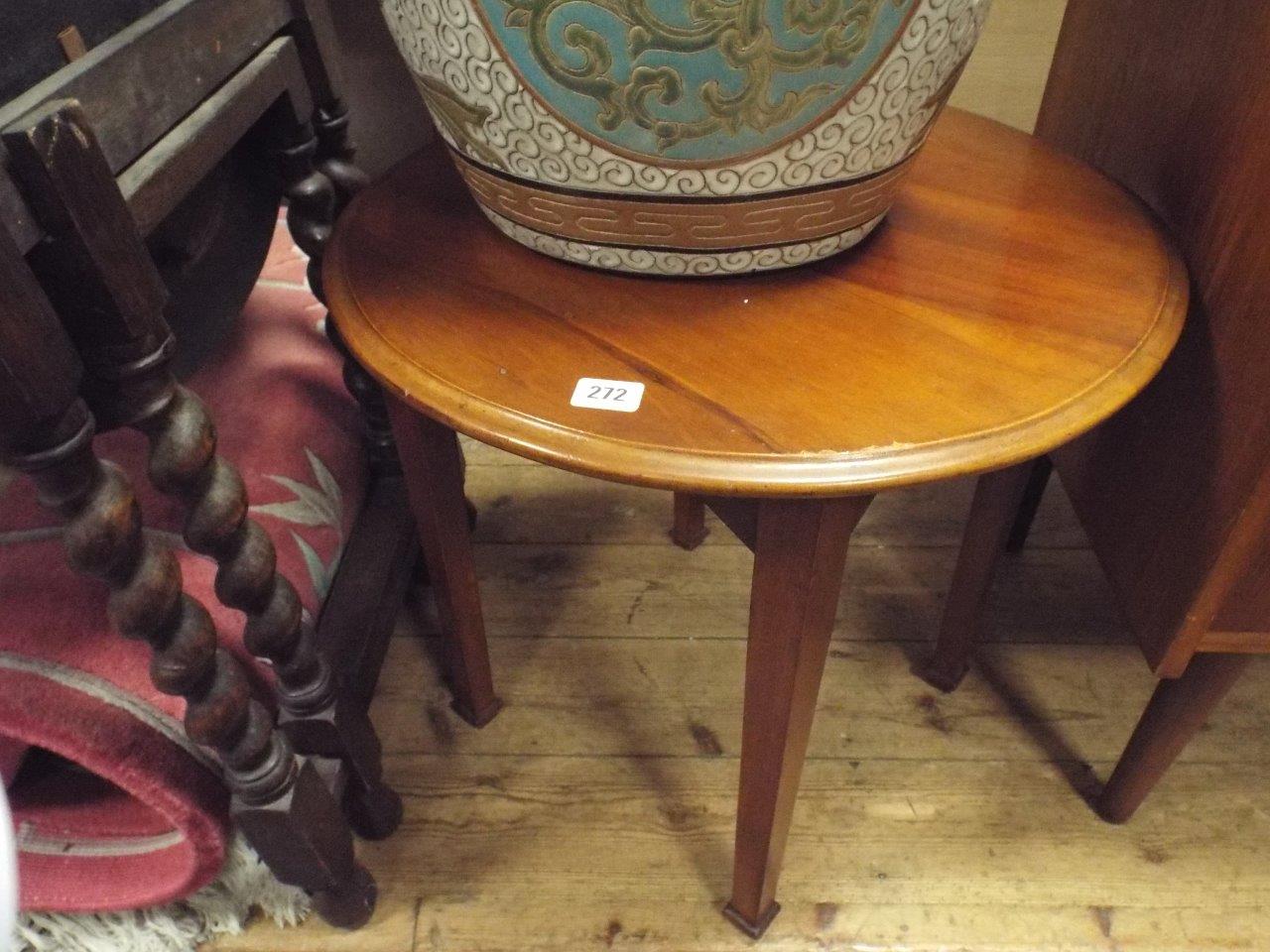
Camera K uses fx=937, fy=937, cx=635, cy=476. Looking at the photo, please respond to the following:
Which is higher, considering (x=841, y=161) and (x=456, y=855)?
(x=841, y=161)

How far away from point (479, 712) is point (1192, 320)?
597 mm

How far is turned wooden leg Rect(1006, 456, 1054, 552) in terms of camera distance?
2.79 feet

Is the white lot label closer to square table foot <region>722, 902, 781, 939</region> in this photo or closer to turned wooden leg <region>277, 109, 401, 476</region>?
turned wooden leg <region>277, 109, 401, 476</region>

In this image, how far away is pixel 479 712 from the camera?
0.80m

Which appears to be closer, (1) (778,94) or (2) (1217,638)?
(1) (778,94)

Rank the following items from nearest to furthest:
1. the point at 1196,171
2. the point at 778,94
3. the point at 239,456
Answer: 1. the point at 778,94
2. the point at 1196,171
3. the point at 239,456

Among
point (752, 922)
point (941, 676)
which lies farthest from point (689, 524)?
point (752, 922)

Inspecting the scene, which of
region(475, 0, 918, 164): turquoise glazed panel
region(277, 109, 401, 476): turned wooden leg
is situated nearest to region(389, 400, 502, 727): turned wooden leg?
region(277, 109, 401, 476): turned wooden leg

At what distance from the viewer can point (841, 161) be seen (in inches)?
16.8

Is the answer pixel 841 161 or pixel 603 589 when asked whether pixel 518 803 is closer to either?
pixel 603 589

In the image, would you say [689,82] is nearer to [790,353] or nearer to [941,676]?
[790,353]

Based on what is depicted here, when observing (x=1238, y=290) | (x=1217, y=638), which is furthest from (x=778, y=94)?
(x=1217, y=638)

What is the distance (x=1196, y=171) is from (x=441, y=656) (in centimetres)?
69

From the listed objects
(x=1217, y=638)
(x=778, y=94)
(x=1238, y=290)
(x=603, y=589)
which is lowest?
(x=603, y=589)
